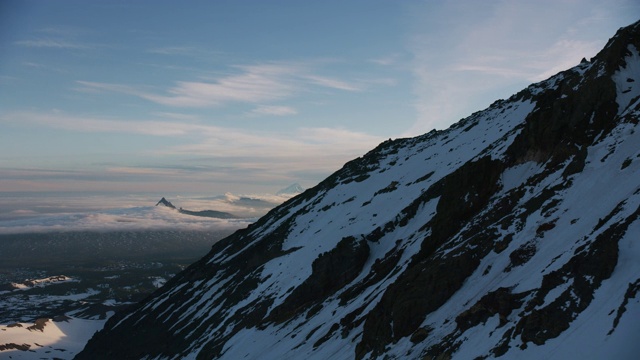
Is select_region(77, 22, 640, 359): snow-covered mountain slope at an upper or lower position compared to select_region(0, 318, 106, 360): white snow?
upper

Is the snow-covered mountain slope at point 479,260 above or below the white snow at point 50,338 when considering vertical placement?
above

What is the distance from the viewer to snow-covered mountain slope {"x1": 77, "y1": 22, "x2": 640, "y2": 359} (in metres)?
18.2

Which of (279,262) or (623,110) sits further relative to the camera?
(279,262)

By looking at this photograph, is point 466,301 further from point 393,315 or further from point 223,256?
point 223,256

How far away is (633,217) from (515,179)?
17.1 m

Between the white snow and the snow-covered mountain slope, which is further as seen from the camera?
the white snow

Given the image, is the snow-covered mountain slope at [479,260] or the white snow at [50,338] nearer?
the snow-covered mountain slope at [479,260]

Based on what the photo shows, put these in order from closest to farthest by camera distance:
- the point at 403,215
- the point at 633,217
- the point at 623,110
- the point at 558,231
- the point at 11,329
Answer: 1. the point at 633,217
2. the point at 558,231
3. the point at 623,110
4. the point at 403,215
5. the point at 11,329

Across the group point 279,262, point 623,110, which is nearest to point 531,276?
point 623,110

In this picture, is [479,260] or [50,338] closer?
[479,260]

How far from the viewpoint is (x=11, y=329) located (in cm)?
15312

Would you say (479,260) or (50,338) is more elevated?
(479,260)

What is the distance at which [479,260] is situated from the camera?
88.7 feet

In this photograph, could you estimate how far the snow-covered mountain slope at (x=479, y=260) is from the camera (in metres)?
18.2
